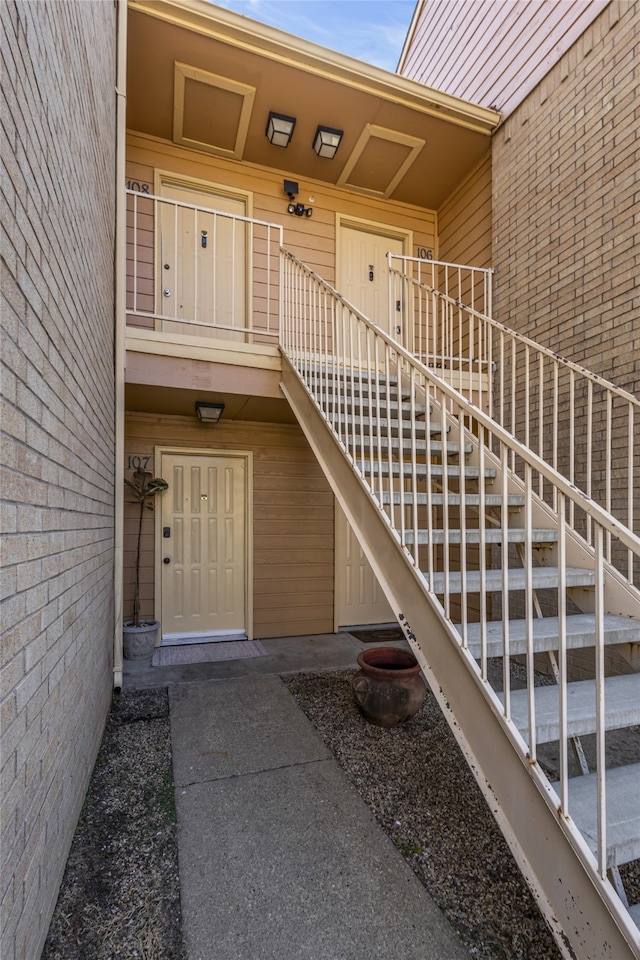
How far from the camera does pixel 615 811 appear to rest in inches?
57.7

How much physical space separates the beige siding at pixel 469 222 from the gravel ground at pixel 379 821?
14.5ft

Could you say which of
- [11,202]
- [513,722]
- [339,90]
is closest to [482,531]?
[513,722]

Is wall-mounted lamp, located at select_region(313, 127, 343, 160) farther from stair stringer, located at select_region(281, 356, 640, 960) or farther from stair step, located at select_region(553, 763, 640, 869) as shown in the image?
stair step, located at select_region(553, 763, 640, 869)

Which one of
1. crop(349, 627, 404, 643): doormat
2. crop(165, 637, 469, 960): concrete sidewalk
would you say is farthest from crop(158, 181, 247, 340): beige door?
crop(165, 637, 469, 960): concrete sidewalk

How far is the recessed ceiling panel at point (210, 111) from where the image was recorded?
416 cm

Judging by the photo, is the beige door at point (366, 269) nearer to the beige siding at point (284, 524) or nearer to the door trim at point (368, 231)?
the door trim at point (368, 231)

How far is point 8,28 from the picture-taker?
1.00m

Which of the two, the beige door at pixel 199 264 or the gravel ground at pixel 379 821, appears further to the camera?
the beige door at pixel 199 264

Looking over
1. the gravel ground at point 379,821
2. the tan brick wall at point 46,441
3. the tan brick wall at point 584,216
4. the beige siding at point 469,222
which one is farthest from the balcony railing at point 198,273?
the gravel ground at point 379,821

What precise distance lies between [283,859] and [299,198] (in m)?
5.52

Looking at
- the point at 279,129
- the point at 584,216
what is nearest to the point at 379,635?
the point at 584,216

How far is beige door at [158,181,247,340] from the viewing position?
4.71 m

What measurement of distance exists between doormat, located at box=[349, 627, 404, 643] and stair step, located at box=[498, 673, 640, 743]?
3257 millimetres

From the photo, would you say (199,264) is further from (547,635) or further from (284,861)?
(284,861)
